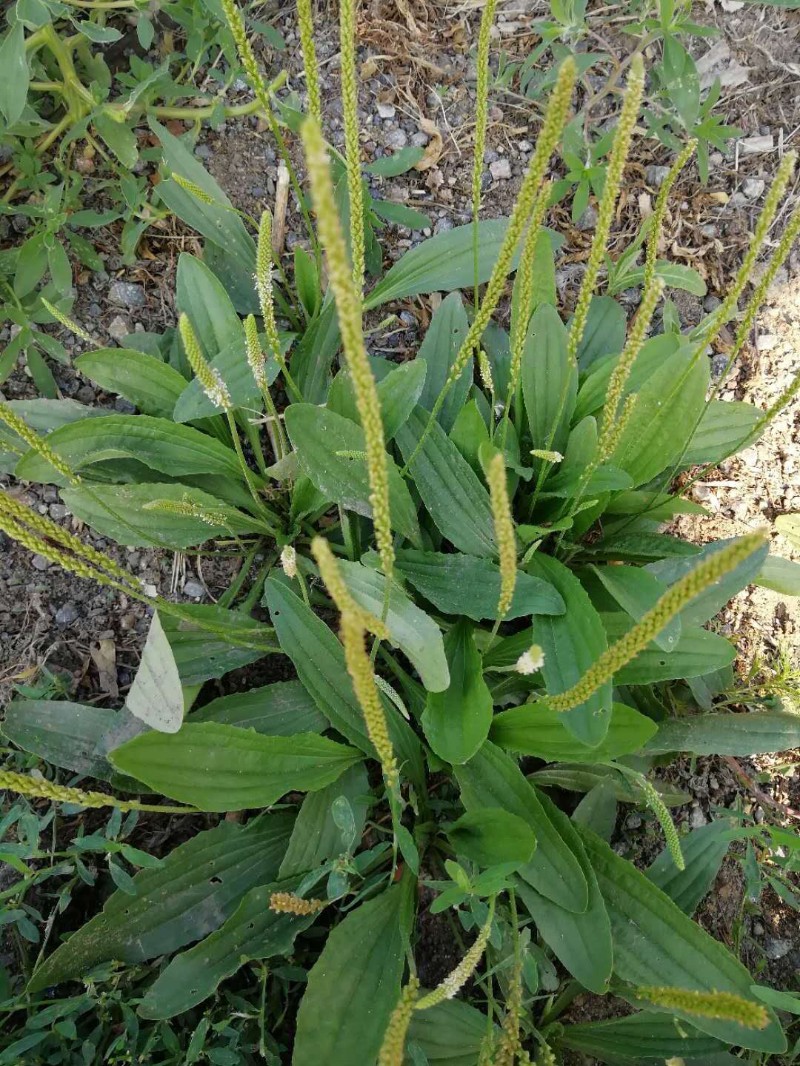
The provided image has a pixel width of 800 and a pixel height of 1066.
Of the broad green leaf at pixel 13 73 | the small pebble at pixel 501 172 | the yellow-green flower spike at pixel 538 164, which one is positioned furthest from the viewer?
the small pebble at pixel 501 172

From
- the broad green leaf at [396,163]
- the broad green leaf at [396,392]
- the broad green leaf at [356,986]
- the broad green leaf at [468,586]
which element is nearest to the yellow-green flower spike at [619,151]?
the broad green leaf at [396,392]

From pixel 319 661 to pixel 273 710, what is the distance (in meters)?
0.23

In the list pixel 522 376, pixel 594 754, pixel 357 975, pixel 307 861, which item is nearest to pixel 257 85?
pixel 522 376

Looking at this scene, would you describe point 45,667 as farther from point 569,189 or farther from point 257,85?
point 569,189

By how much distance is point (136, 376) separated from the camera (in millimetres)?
2141

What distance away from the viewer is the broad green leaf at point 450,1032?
1.78 metres

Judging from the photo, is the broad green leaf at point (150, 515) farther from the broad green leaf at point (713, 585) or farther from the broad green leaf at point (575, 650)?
the broad green leaf at point (713, 585)

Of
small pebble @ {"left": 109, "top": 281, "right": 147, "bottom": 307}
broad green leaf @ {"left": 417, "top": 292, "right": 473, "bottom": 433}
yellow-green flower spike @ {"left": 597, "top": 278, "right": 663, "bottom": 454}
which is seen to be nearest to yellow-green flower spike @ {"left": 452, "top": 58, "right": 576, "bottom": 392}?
yellow-green flower spike @ {"left": 597, "top": 278, "right": 663, "bottom": 454}

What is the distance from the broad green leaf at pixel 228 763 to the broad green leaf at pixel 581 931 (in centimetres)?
55

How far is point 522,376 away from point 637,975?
1521 millimetres

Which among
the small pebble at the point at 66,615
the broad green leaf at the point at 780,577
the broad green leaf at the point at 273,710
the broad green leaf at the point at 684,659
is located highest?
the broad green leaf at the point at 684,659

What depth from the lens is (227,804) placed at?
5.53ft

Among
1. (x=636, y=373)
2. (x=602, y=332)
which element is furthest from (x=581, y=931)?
(x=602, y=332)

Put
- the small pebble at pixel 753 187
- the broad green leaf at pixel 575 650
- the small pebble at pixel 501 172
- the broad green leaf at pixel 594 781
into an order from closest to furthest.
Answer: the broad green leaf at pixel 575 650, the broad green leaf at pixel 594 781, the small pebble at pixel 501 172, the small pebble at pixel 753 187
